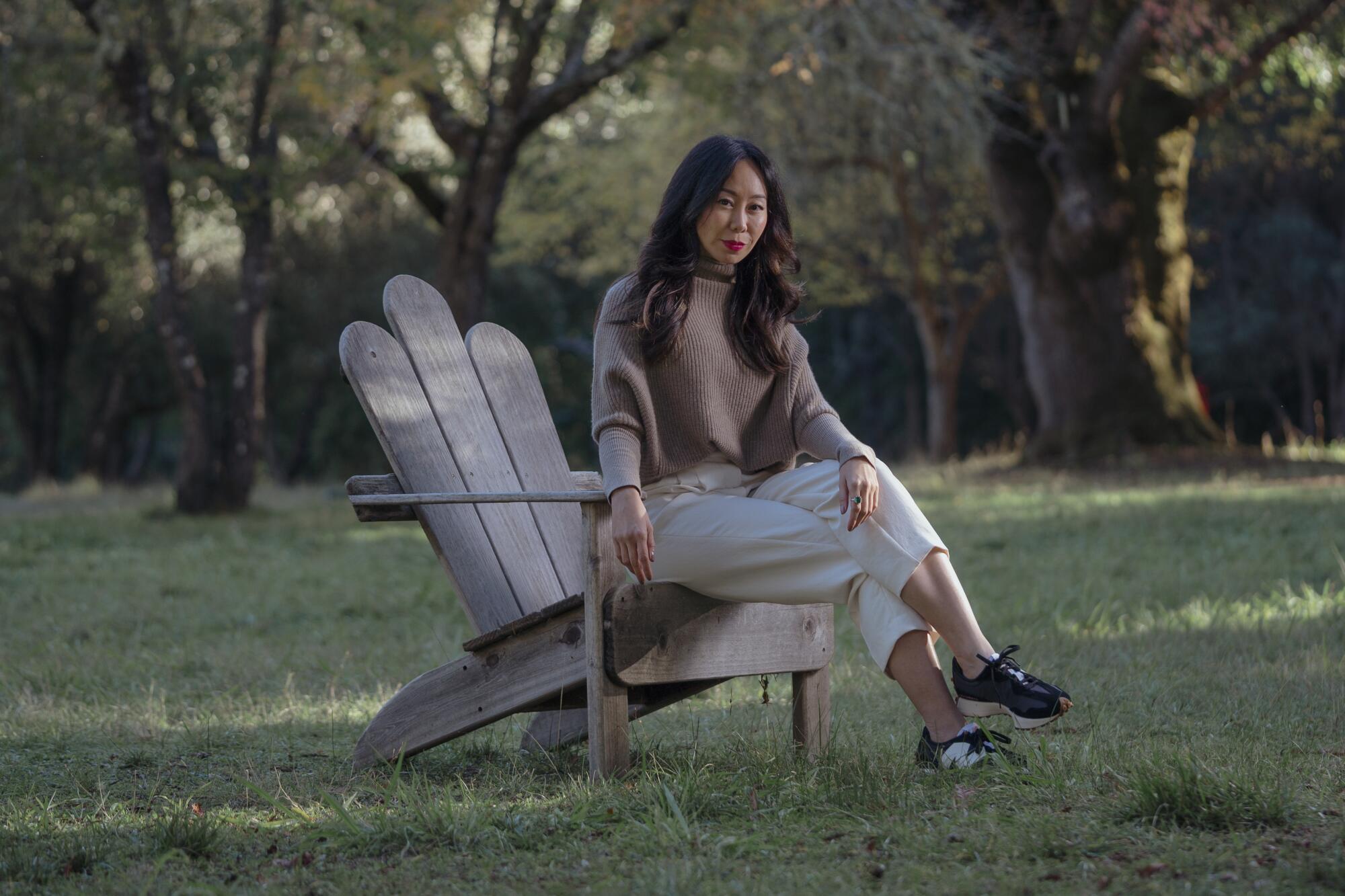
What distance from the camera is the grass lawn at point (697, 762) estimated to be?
8.29ft

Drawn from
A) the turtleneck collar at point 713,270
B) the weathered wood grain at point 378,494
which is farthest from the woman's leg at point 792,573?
the turtleneck collar at point 713,270

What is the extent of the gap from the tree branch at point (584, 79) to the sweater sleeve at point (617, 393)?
8689 millimetres

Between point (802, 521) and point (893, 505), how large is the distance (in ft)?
0.74

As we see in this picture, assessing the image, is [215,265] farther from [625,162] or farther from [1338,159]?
[1338,159]

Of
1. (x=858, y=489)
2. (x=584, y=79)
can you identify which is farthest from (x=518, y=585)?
(x=584, y=79)

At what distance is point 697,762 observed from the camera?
3.37 metres

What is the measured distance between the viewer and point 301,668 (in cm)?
537

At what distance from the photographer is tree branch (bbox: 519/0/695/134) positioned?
38.7ft

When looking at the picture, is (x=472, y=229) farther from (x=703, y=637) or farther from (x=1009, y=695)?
(x=1009, y=695)

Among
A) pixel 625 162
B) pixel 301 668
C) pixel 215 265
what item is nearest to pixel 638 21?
pixel 301 668

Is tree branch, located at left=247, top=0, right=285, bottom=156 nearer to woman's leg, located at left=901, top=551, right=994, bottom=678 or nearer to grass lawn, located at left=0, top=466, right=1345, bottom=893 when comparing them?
grass lawn, located at left=0, top=466, right=1345, bottom=893

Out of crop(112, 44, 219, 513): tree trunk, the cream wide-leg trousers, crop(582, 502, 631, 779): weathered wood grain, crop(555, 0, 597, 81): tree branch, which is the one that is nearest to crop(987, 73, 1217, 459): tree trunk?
crop(555, 0, 597, 81): tree branch

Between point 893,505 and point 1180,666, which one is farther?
point 1180,666

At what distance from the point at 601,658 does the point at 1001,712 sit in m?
0.92
